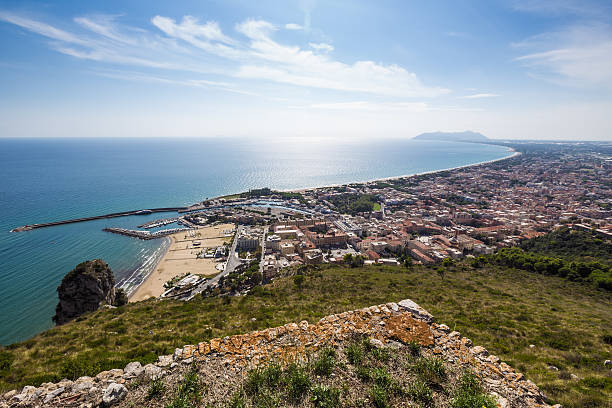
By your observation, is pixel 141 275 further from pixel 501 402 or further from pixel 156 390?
pixel 501 402

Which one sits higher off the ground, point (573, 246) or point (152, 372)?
point (152, 372)

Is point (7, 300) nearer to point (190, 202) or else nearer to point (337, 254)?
point (337, 254)

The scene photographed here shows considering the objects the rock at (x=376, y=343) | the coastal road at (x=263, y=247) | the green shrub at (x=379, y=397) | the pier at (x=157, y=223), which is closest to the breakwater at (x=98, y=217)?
the pier at (x=157, y=223)

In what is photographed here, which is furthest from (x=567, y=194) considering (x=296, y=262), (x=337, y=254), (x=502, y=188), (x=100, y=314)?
(x=100, y=314)

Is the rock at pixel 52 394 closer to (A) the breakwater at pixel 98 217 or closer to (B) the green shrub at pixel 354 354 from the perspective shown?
(B) the green shrub at pixel 354 354

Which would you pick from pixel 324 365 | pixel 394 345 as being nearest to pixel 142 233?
pixel 324 365

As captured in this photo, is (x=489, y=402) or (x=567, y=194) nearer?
(x=489, y=402)
